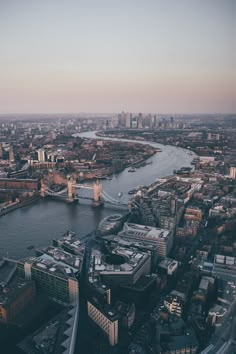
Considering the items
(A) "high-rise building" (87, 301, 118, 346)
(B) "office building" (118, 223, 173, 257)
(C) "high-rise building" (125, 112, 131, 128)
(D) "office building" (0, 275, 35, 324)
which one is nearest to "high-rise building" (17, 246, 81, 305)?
(D) "office building" (0, 275, 35, 324)

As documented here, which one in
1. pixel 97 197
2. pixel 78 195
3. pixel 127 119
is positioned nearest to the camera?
pixel 97 197

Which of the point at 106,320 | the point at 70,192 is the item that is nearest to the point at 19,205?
the point at 70,192

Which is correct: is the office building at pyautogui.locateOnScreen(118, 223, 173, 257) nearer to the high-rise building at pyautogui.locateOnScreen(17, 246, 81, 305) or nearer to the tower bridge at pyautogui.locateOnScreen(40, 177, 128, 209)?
the high-rise building at pyautogui.locateOnScreen(17, 246, 81, 305)

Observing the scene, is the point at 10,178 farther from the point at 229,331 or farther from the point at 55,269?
the point at 229,331

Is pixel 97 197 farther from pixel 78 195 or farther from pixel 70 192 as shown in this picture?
pixel 78 195

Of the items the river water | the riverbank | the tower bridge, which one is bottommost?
the river water

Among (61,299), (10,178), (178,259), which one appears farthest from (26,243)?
(10,178)

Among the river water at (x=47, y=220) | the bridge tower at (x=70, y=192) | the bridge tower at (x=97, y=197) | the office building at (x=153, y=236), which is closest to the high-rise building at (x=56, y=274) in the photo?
the river water at (x=47, y=220)

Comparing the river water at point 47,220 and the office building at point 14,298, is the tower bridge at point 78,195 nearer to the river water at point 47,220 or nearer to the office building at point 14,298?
the river water at point 47,220
